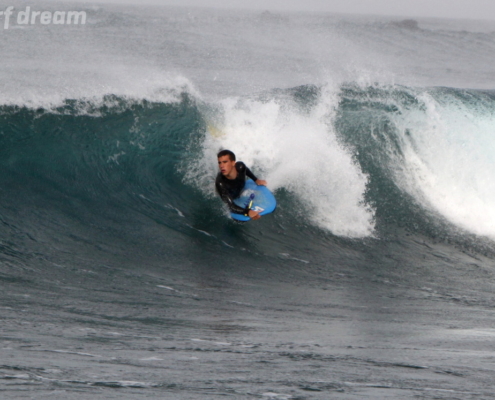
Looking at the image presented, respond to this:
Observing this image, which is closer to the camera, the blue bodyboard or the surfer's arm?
the surfer's arm

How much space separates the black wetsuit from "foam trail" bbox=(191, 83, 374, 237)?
1.09 m

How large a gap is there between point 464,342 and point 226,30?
3257 centimetres

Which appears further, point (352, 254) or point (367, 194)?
point (367, 194)

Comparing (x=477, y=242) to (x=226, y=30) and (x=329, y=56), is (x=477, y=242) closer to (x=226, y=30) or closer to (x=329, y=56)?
(x=329, y=56)

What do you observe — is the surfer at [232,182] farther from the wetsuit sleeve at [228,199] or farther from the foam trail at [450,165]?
the foam trail at [450,165]

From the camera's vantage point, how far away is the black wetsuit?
765 cm

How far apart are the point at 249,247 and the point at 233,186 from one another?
822 mm

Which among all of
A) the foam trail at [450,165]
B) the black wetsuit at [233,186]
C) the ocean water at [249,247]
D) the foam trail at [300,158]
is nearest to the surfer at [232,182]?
the black wetsuit at [233,186]

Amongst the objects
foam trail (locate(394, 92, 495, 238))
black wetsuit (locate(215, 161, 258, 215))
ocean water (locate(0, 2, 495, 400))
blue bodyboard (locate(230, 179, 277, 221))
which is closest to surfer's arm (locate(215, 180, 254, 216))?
black wetsuit (locate(215, 161, 258, 215))

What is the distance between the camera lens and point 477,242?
8852 millimetres

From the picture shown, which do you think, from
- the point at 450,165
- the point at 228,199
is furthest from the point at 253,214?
the point at 450,165

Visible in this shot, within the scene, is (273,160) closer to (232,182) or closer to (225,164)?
(232,182)

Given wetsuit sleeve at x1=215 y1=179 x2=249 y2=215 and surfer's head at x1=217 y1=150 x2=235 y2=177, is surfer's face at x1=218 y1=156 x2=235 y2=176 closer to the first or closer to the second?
surfer's head at x1=217 y1=150 x2=235 y2=177

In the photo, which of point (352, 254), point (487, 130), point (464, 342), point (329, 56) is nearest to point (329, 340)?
point (464, 342)
